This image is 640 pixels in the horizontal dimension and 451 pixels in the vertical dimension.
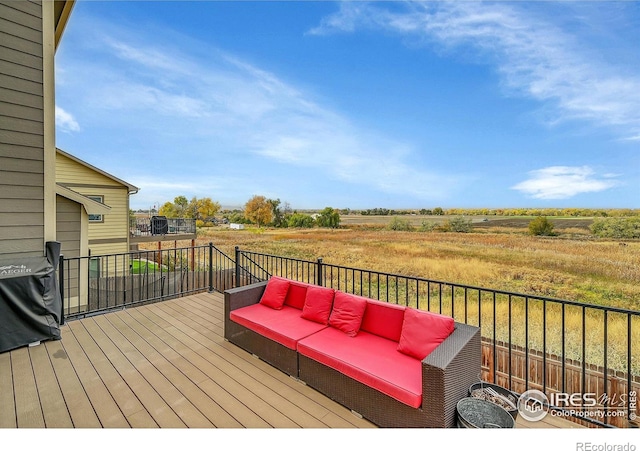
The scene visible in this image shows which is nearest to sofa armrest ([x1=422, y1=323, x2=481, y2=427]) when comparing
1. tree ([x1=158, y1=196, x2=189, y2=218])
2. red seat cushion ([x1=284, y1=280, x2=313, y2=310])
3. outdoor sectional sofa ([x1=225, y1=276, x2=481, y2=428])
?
outdoor sectional sofa ([x1=225, y1=276, x2=481, y2=428])

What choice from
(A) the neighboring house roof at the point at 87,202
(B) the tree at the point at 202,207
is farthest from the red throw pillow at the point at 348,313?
(B) the tree at the point at 202,207

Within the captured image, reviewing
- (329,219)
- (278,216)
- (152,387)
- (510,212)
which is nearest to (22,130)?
(152,387)

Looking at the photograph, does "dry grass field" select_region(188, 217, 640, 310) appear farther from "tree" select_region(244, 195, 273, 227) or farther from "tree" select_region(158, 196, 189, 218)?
"tree" select_region(158, 196, 189, 218)

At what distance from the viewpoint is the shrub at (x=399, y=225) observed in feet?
38.0

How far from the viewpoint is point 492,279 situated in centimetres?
886

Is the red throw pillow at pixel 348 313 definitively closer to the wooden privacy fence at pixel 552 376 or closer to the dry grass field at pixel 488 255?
the wooden privacy fence at pixel 552 376

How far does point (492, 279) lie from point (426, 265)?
2.06 meters

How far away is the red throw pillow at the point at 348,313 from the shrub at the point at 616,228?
8.72 meters

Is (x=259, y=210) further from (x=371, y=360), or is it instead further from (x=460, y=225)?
(x=371, y=360)

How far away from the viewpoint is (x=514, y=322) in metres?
7.14

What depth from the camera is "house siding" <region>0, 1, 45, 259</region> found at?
3.01 m

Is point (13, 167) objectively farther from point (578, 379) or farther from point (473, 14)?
point (473, 14)

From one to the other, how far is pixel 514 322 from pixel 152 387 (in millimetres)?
8098
